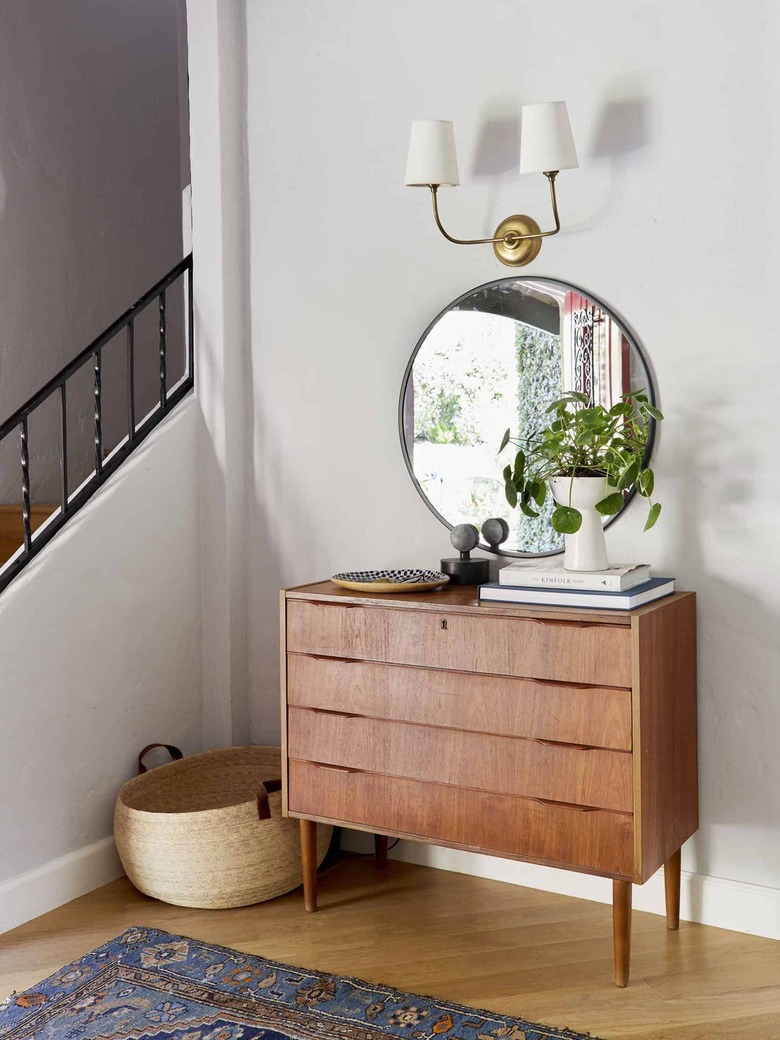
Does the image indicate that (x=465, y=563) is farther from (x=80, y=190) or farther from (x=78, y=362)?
(x=80, y=190)

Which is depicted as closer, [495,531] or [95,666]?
[495,531]

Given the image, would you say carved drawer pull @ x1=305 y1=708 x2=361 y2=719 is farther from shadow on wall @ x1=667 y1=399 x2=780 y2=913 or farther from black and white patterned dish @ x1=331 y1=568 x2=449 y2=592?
shadow on wall @ x1=667 y1=399 x2=780 y2=913

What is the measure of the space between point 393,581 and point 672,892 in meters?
1.04

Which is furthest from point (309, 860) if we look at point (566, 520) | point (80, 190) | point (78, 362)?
point (80, 190)

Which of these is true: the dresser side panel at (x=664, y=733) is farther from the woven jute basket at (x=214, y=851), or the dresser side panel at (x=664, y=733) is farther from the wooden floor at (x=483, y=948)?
the woven jute basket at (x=214, y=851)

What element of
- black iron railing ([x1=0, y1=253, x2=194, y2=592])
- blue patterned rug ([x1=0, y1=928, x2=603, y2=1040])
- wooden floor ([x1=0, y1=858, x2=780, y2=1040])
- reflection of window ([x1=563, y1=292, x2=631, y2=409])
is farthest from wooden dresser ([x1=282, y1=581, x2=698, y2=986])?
black iron railing ([x1=0, y1=253, x2=194, y2=592])

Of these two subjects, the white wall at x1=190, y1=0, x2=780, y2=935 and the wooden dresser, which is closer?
the wooden dresser

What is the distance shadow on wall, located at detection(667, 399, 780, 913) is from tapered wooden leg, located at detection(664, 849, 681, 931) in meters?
0.09

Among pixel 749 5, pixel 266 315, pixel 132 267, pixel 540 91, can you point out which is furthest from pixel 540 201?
pixel 132 267

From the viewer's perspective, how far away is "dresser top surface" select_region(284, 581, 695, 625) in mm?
2180

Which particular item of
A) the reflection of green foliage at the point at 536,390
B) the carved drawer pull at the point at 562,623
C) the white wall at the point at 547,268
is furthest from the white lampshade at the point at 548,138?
the carved drawer pull at the point at 562,623

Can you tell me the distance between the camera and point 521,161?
2.52 meters

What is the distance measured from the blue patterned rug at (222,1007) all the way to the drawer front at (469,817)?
0.35 meters

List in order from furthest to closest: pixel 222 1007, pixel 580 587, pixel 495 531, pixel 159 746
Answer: pixel 159 746, pixel 495 531, pixel 580 587, pixel 222 1007
